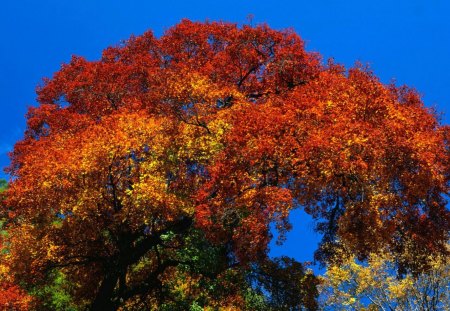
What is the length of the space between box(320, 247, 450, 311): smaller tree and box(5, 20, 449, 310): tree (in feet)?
20.9

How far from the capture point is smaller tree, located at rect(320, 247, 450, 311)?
1281 inches

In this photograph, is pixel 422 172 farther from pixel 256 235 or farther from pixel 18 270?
pixel 18 270

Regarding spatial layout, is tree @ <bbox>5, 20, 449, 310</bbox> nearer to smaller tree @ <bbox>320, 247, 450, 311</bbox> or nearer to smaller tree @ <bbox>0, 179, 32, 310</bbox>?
smaller tree @ <bbox>0, 179, 32, 310</bbox>

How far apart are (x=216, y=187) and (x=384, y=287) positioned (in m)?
21.9

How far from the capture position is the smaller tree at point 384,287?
32.5 metres

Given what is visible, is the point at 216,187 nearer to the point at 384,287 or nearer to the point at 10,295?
the point at 10,295

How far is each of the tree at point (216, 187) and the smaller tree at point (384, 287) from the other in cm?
638

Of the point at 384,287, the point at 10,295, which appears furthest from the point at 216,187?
the point at 384,287

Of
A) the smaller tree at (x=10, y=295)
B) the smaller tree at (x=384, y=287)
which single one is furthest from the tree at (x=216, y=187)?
the smaller tree at (x=384, y=287)

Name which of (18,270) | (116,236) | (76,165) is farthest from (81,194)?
(18,270)

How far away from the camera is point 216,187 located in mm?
22406

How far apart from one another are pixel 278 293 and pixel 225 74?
16929mm

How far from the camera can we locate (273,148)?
21469 millimetres

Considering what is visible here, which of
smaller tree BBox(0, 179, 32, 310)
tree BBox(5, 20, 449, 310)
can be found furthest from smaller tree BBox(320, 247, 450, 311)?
smaller tree BBox(0, 179, 32, 310)
